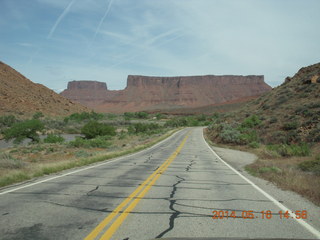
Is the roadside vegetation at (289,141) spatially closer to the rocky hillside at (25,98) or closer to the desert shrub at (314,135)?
the desert shrub at (314,135)

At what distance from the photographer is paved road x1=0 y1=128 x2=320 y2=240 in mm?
4676

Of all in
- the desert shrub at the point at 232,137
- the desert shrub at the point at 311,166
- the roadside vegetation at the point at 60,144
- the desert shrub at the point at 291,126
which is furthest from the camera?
the desert shrub at the point at 232,137

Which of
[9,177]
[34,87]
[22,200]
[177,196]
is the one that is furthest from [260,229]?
[34,87]

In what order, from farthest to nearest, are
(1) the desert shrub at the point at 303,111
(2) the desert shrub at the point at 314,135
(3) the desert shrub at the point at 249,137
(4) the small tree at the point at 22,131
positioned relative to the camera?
(4) the small tree at the point at 22,131
(3) the desert shrub at the point at 249,137
(1) the desert shrub at the point at 303,111
(2) the desert shrub at the point at 314,135

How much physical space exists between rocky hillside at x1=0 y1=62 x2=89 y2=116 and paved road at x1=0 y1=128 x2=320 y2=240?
75407mm

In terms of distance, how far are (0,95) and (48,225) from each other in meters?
86.6

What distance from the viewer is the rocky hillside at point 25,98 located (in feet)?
259

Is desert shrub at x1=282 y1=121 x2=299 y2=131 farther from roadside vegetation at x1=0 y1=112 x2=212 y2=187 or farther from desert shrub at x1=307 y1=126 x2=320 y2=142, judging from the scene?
roadside vegetation at x1=0 y1=112 x2=212 y2=187

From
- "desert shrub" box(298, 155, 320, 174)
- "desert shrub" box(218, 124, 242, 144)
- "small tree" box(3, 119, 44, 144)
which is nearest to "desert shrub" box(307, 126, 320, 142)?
"desert shrub" box(218, 124, 242, 144)

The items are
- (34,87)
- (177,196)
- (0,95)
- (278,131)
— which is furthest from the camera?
(34,87)

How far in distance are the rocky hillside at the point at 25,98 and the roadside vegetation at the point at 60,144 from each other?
8874mm

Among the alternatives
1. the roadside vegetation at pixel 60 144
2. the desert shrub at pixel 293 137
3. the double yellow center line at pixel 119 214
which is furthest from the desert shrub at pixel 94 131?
the double yellow center line at pixel 119 214

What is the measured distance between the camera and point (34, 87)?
3883 inches

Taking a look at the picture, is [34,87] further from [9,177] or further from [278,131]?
[9,177]
